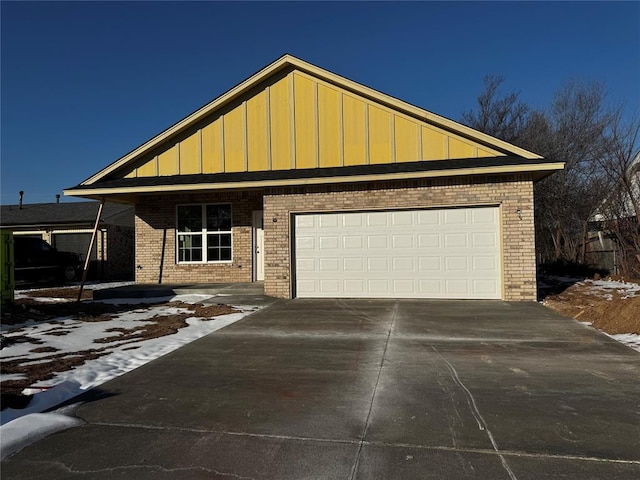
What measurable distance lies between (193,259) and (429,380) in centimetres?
1112

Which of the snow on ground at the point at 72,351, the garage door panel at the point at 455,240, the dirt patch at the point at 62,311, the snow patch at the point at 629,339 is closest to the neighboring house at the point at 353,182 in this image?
the garage door panel at the point at 455,240

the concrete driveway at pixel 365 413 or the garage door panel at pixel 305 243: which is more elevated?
the garage door panel at pixel 305 243

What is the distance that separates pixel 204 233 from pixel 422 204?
7217 millimetres

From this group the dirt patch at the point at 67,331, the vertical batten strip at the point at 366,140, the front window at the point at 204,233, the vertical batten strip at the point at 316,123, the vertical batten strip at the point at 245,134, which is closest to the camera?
the dirt patch at the point at 67,331

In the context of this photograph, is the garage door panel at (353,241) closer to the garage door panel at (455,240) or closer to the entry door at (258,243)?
the garage door panel at (455,240)

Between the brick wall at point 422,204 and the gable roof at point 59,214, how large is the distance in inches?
473

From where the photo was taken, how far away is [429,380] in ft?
15.8

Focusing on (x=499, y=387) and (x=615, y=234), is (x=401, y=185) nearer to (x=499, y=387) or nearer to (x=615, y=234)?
(x=499, y=387)

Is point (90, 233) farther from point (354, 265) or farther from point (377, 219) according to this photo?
point (377, 219)

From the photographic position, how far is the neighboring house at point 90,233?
20.1 meters

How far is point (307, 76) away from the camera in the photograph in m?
12.5

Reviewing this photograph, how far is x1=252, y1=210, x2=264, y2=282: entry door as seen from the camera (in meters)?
14.2

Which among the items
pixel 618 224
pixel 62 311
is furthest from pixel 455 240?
pixel 62 311

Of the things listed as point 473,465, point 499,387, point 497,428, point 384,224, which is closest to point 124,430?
point 473,465
